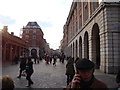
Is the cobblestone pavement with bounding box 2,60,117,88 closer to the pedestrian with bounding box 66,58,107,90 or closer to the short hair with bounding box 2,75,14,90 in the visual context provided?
the short hair with bounding box 2,75,14,90

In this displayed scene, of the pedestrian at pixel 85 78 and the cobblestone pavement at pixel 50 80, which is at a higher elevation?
the pedestrian at pixel 85 78

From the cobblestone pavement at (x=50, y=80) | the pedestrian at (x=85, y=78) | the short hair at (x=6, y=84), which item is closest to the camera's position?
the pedestrian at (x=85, y=78)

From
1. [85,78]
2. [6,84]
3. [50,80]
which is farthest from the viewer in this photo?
[50,80]

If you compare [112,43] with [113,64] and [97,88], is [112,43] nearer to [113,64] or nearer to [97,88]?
[113,64]

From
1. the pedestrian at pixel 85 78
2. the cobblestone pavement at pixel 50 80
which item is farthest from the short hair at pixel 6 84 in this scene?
the cobblestone pavement at pixel 50 80

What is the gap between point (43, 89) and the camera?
750 centimetres

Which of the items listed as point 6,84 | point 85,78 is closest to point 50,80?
point 6,84

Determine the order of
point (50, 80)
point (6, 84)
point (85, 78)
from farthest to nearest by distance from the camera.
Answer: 1. point (50, 80)
2. point (6, 84)
3. point (85, 78)

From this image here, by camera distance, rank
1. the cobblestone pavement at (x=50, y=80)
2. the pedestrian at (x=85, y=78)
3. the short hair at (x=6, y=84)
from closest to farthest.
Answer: the pedestrian at (x=85, y=78) < the short hair at (x=6, y=84) < the cobblestone pavement at (x=50, y=80)

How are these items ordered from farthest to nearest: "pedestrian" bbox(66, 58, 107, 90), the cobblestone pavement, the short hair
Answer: the cobblestone pavement, the short hair, "pedestrian" bbox(66, 58, 107, 90)

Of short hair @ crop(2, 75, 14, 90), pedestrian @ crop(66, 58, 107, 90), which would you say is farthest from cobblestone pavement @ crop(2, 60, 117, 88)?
pedestrian @ crop(66, 58, 107, 90)

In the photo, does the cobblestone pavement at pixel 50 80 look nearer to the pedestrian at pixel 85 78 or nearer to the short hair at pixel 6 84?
the short hair at pixel 6 84

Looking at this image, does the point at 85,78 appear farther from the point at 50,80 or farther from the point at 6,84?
the point at 50,80

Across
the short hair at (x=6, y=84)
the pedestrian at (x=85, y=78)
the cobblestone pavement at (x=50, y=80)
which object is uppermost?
the pedestrian at (x=85, y=78)
